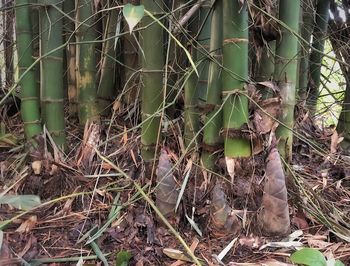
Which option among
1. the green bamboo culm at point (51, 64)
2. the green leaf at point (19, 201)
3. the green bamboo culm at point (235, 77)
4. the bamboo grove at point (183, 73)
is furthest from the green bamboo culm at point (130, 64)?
the green leaf at point (19, 201)

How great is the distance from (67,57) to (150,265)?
3.60ft

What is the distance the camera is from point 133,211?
51.8 inches

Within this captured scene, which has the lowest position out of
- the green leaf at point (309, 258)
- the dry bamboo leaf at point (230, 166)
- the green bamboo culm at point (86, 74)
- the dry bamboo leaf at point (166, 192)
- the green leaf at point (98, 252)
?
the green leaf at point (98, 252)

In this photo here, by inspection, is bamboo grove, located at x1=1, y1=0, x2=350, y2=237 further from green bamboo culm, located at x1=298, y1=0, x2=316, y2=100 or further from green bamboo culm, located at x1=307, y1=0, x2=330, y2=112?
green bamboo culm, located at x1=307, y1=0, x2=330, y2=112

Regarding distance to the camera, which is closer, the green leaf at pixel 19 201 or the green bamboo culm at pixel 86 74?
the green leaf at pixel 19 201

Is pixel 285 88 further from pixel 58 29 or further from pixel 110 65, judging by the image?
pixel 58 29

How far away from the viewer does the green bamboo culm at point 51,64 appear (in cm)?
155

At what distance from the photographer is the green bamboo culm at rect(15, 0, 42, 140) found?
5.23 feet

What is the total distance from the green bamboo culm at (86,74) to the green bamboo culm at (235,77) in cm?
61

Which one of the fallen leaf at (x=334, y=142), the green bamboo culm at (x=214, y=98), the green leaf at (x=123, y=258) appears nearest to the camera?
the green leaf at (x=123, y=258)

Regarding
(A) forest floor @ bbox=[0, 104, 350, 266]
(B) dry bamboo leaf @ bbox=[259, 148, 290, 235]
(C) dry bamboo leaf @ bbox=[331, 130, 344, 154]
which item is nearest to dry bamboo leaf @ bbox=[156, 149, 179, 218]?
(A) forest floor @ bbox=[0, 104, 350, 266]

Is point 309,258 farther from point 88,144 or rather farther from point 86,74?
point 86,74

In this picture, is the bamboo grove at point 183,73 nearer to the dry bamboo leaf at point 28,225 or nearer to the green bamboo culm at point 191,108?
the green bamboo culm at point 191,108

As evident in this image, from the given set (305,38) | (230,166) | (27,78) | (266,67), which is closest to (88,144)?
(27,78)
